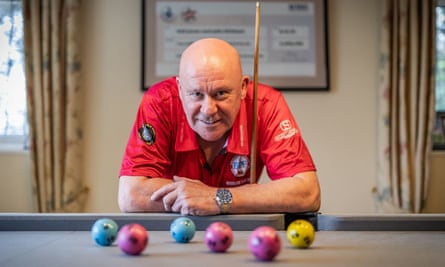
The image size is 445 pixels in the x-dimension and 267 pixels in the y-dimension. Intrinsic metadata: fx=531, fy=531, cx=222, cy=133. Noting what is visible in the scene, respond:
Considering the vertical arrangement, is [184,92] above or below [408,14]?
below

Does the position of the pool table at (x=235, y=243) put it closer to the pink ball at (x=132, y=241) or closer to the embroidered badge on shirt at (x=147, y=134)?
the pink ball at (x=132, y=241)

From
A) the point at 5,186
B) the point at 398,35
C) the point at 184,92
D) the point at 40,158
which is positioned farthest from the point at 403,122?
the point at 5,186

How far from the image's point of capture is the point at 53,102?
3453 mm

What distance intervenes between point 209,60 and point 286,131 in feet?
1.39

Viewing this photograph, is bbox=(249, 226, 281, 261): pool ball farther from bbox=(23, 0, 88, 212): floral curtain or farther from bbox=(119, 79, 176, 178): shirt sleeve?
bbox=(23, 0, 88, 212): floral curtain

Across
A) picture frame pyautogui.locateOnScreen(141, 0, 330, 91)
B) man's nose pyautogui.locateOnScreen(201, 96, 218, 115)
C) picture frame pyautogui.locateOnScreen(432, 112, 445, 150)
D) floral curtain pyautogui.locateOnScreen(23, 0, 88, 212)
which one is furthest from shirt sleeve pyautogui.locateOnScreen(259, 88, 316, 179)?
picture frame pyautogui.locateOnScreen(432, 112, 445, 150)

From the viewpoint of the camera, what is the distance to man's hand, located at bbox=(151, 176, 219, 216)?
1678mm

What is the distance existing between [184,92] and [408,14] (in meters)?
2.17

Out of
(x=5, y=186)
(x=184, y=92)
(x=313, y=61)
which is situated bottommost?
(x=5, y=186)

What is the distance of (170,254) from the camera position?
1.13 m

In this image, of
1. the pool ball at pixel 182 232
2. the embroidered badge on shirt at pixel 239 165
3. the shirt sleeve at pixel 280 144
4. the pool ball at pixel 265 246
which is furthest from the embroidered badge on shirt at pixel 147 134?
the pool ball at pixel 265 246

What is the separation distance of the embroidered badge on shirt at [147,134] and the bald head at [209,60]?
9.1 inches

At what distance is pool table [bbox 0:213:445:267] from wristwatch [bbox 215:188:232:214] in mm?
91

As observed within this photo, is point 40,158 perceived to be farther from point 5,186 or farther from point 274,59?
point 274,59
